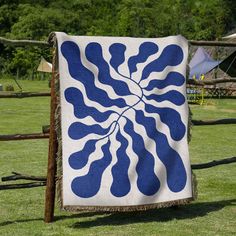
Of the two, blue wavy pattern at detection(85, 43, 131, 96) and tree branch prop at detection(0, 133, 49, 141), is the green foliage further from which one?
blue wavy pattern at detection(85, 43, 131, 96)

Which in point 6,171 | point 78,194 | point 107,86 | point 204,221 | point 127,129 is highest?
point 107,86

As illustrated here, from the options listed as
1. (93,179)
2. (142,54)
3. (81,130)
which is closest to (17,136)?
(81,130)

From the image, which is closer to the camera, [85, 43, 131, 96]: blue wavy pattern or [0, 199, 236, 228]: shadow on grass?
[85, 43, 131, 96]: blue wavy pattern

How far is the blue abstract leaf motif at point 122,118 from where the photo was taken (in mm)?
4980

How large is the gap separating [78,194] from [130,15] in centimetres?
4318

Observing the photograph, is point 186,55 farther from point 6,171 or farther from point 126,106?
point 6,171

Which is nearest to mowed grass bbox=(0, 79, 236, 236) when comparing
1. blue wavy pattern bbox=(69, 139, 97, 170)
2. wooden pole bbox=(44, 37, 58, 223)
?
wooden pole bbox=(44, 37, 58, 223)

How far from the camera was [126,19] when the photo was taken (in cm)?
4728

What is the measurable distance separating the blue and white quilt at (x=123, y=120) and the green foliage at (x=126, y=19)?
121 feet

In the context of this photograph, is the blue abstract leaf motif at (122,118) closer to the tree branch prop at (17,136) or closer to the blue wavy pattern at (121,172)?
the blue wavy pattern at (121,172)

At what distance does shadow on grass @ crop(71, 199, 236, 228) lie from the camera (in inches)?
207

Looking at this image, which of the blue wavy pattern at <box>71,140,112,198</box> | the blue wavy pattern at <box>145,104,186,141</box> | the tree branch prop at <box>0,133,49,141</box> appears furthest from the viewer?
the blue wavy pattern at <box>145,104,186,141</box>

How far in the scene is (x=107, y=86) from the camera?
5094mm

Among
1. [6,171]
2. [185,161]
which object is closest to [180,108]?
[185,161]
